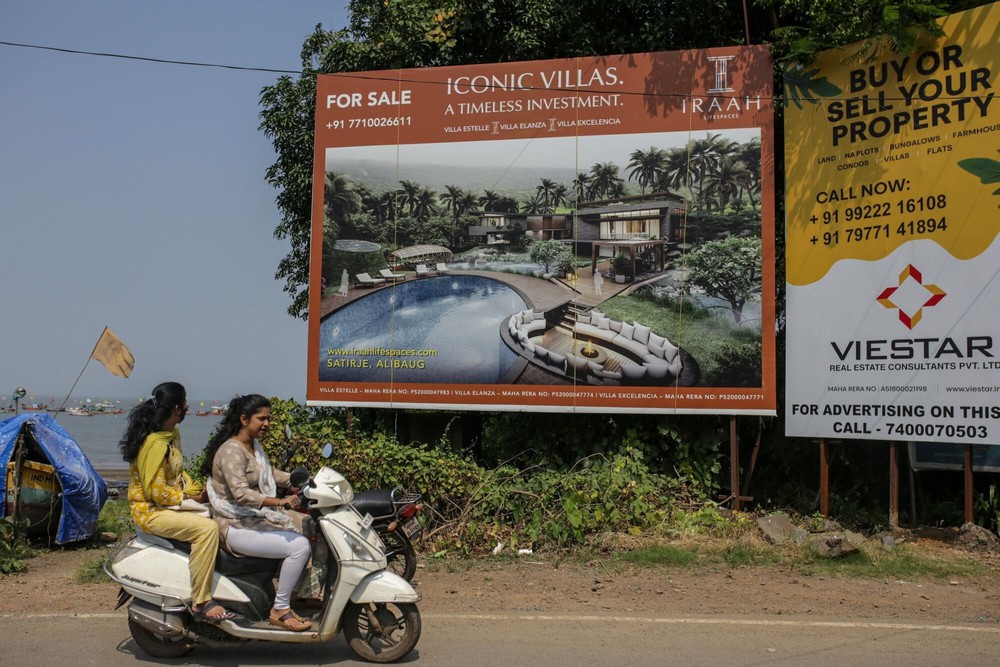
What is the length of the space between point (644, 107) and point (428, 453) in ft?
15.7

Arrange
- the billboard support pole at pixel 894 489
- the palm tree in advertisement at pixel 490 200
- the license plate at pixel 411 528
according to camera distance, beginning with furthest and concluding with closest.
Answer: the palm tree in advertisement at pixel 490 200 < the billboard support pole at pixel 894 489 < the license plate at pixel 411 528

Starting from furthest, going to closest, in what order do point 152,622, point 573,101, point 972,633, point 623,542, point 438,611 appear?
point 573,101, point 623,542, point 438,611, point 972,633, point 152,622

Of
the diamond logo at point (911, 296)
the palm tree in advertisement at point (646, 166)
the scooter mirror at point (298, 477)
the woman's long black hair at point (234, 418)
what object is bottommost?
the scooter mirror at point (298, 477)

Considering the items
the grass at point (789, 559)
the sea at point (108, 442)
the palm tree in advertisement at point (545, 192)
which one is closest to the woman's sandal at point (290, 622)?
the grass at point (789, 559)

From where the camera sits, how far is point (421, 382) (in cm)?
1138

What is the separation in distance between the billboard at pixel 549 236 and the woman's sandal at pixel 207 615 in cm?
563

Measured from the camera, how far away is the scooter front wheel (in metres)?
5.80

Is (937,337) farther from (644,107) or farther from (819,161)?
(644,107)

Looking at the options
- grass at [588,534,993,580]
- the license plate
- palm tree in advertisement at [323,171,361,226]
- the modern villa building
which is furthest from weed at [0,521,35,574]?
the modern villa building

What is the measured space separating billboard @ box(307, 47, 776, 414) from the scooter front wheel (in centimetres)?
530

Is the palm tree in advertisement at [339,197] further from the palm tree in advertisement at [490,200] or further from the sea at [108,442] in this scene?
the sea at [108,442]

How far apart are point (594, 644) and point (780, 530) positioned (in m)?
3.95

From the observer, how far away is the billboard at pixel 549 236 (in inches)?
422

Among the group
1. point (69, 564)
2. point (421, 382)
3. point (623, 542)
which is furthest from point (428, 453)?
point (69, 564)
